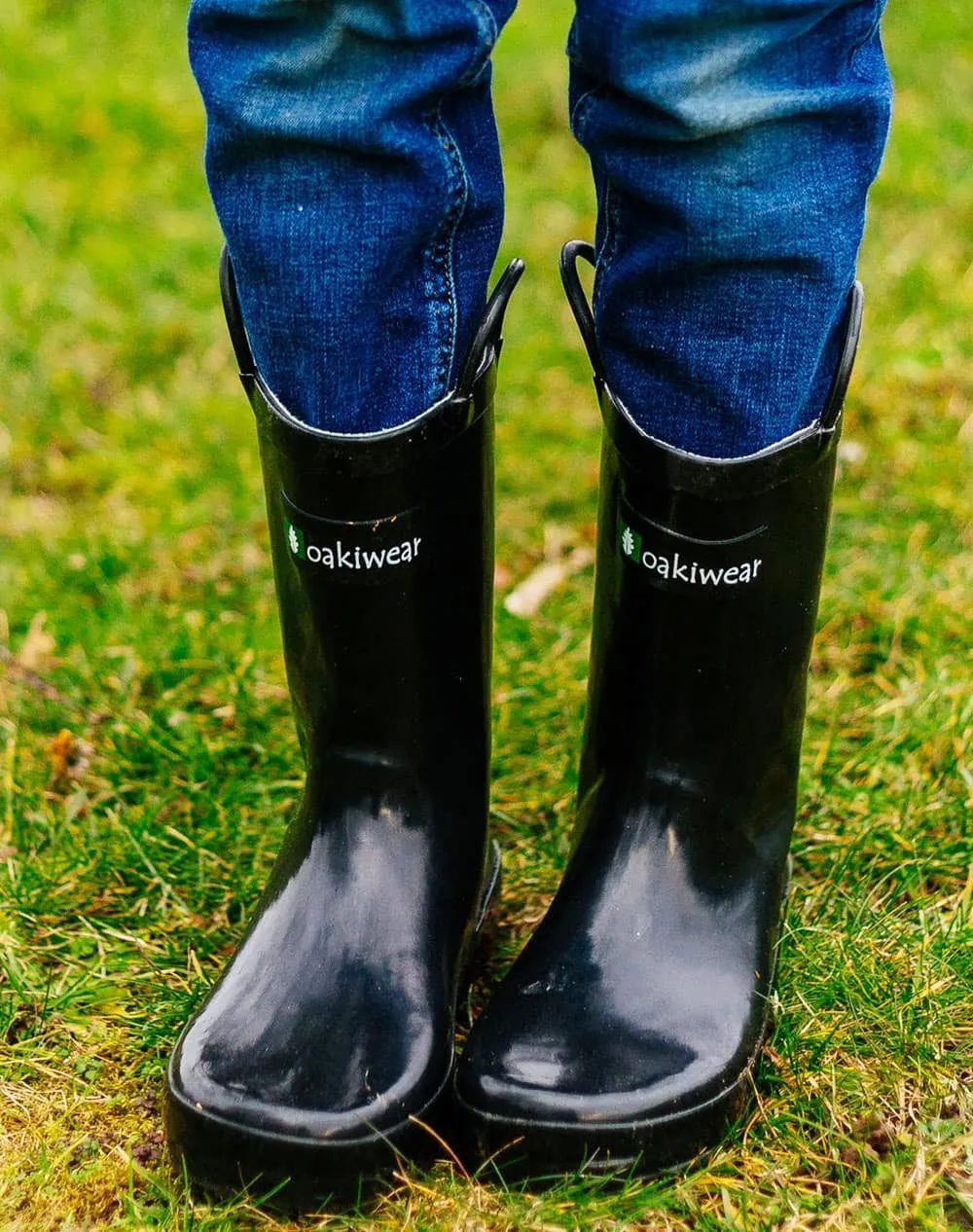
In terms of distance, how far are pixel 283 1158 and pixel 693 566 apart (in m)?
0.60

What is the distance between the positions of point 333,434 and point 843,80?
1.58 feet

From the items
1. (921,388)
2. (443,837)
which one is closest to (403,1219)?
(443,837)

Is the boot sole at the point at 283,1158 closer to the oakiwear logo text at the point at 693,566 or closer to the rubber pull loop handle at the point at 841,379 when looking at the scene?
the oakiwear logo text at the point at 693,566

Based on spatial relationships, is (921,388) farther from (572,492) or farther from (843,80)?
(843,80)

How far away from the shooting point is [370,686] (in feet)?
4.13

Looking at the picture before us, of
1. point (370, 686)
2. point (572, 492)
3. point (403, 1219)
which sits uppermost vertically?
point (370, 686)

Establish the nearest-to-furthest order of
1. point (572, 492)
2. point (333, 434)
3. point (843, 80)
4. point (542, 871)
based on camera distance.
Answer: point (843, 80)
point (333, 434)
point (542, 871)
point (572, 492)

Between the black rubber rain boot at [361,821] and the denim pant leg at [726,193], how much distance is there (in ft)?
0.55

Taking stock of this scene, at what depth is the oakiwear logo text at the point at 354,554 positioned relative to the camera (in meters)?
1.20

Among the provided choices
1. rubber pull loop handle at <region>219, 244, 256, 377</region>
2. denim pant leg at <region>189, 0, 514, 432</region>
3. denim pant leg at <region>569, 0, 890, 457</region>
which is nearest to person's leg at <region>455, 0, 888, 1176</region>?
denim pant leg at <region>569, 0, 890, 457</region>

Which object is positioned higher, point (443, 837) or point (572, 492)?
point (443, 837)

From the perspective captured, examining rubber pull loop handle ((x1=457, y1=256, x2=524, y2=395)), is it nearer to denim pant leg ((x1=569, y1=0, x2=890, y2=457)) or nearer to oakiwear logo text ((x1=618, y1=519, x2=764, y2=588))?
denim pant leg ((x1=569, y1=0, x2=890, y2=457))

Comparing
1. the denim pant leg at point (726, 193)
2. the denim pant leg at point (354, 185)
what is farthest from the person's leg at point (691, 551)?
the denim pant leg at point (354, 185)

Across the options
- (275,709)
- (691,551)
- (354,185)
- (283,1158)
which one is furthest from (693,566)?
(275,709)
